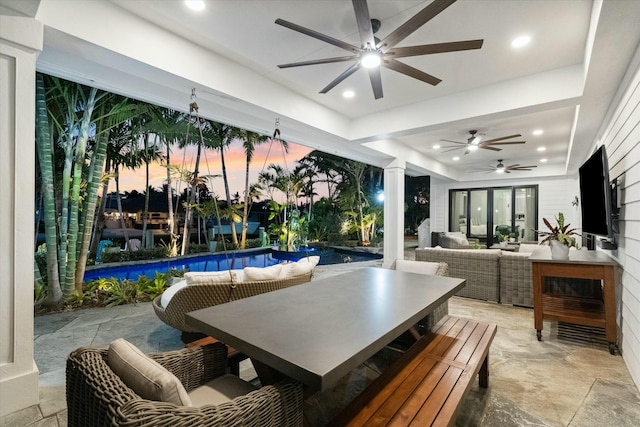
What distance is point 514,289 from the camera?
14.2 ft

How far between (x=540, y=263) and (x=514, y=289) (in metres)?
1.23

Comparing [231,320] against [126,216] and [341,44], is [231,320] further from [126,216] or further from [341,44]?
[126,216]

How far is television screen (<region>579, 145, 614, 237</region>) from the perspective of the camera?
2.82m

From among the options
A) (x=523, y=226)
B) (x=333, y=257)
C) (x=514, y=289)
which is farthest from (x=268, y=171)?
(x=523, y=226)

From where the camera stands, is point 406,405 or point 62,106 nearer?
point 406,405

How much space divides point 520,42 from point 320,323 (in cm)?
318

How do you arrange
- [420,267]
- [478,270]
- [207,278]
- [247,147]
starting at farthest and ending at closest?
1. [247,147]
2. [478,270]
3. [420,267]
4. [207,278]

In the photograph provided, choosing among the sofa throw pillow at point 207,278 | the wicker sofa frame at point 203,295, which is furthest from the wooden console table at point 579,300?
the sofa throw pillow at point 207,278

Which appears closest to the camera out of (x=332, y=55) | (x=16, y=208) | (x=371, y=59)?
(x=16, y=208)

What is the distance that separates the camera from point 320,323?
147 cm

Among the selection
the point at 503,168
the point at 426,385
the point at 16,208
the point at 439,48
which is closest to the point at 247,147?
the point at 16,208

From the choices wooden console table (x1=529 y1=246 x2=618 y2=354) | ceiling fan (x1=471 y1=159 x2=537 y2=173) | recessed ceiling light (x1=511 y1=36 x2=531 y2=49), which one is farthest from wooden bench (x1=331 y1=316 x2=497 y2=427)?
ceiling fan (x1=471 y1=159 x2=537 y2=173)

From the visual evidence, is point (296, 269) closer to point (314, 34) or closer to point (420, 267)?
point (420, 267)

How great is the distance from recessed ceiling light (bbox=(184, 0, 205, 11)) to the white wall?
3.29 m
